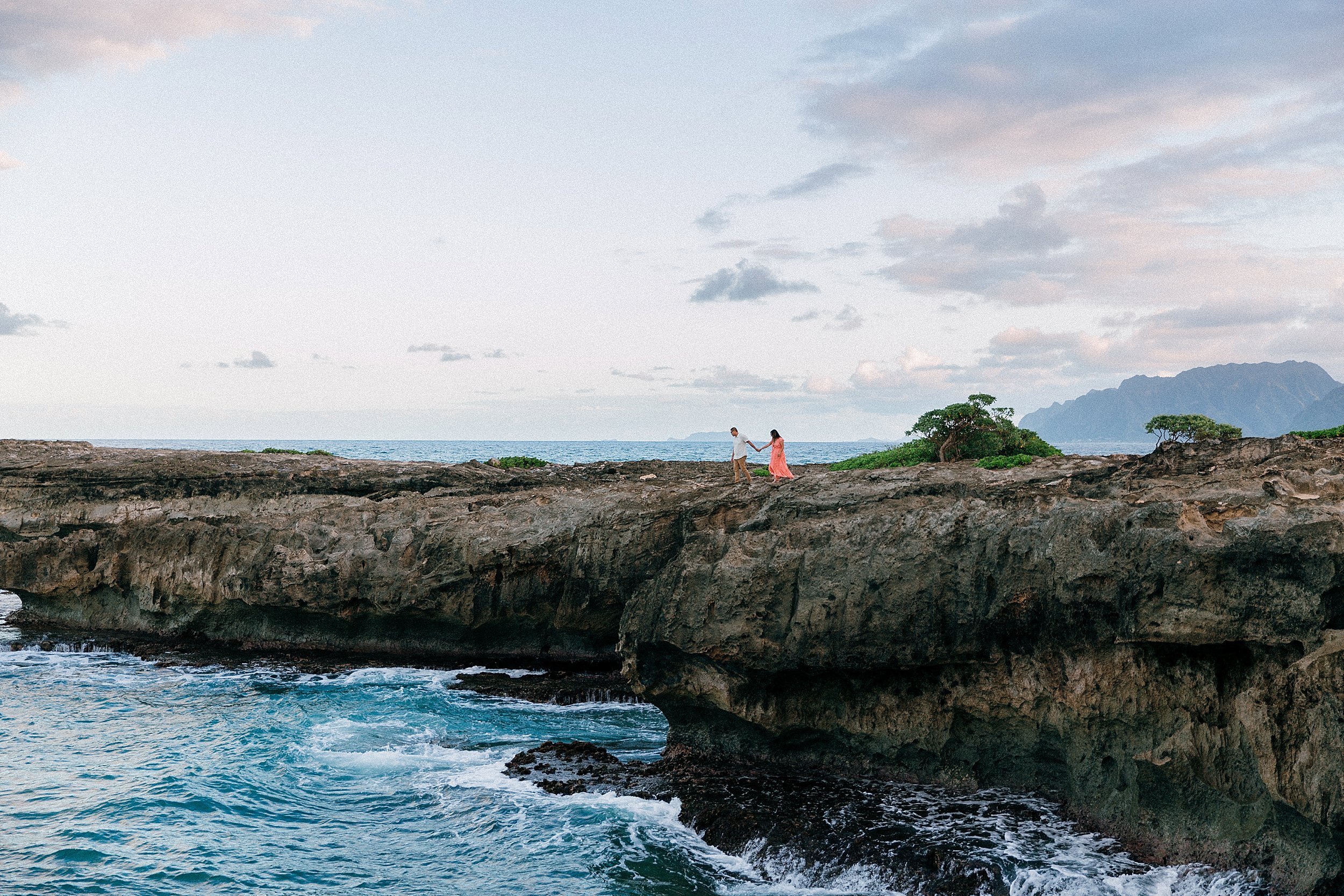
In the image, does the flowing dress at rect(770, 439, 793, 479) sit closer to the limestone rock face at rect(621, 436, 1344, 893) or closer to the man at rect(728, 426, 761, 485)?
the man at rect(728, 426, 761, 485)

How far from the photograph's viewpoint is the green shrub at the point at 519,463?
41.4 metres

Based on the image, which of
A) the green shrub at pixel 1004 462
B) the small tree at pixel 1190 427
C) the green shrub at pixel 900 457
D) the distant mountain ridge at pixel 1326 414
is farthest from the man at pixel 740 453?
the distant mountain ridge at pixel 1326 414

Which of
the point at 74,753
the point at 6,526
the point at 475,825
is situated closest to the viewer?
the point at 475,825

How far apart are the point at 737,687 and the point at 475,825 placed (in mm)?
6202

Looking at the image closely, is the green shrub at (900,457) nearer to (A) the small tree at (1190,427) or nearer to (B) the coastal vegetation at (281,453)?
(A) the small tree at (1190,427)

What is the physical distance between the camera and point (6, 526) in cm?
3731

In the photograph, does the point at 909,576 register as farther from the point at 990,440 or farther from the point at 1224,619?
the point at 990,440

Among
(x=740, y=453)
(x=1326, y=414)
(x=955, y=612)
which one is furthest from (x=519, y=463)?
(x=1326, y=414)

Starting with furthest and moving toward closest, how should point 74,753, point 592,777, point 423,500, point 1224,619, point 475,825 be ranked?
point 423,500, point 74,753, point 592,777, point 475,825, point 1224,619

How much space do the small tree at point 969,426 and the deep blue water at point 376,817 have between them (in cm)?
1611

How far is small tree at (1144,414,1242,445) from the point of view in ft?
98.5

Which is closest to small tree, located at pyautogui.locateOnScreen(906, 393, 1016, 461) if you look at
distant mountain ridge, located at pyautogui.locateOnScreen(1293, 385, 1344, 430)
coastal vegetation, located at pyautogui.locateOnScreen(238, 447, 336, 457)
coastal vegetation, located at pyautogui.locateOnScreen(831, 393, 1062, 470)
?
coastal vegetation, located at pyautogui.locateOnScreen(831, 393, 1062, 470)

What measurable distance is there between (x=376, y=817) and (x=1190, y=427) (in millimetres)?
27178

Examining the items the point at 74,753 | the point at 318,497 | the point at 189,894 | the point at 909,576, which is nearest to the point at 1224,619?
the point at 909,576
